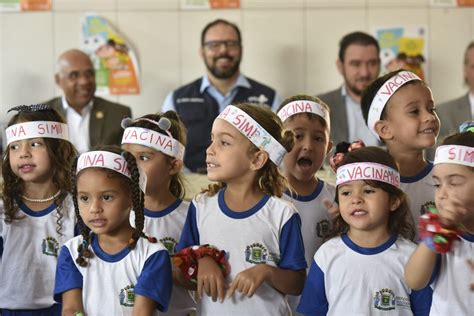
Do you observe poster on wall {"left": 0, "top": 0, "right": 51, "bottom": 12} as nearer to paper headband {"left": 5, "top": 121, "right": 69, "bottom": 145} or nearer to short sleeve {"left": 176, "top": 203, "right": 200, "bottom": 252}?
paper headband {"left": 5, "top": 121, "right": 69, "bottom": 145}

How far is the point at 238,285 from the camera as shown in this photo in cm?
305

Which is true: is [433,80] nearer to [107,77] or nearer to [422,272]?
[107,77]

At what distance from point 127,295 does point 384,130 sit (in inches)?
49.7

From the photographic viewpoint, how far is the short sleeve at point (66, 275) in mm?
3129

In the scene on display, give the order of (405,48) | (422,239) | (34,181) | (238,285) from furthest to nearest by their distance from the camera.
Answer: (405,48), (34,181), (238,285), (422,239)

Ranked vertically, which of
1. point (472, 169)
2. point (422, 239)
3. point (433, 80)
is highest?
point (433, 80)

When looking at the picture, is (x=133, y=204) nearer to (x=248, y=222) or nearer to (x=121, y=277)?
(x=121, y=277)

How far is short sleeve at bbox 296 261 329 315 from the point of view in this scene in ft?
10.1

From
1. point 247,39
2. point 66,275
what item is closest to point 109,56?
point 247,39

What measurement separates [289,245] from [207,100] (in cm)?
365

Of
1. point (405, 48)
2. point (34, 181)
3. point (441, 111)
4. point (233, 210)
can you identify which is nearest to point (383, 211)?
point (233, 210)

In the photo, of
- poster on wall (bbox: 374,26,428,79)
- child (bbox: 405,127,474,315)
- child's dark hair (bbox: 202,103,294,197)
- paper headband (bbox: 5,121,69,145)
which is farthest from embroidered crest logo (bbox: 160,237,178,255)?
poster on wall (bbox: 374,26,428,79)

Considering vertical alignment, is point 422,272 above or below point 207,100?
below

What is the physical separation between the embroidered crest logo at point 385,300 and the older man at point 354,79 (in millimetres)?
3587
